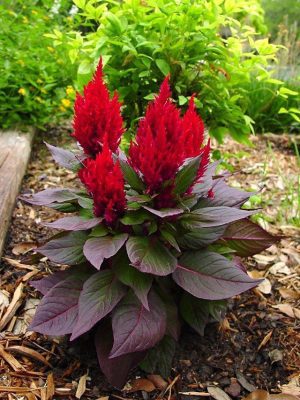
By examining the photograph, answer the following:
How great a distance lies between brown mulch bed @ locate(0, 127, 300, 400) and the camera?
6.00ft

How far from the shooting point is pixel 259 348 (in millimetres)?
2113

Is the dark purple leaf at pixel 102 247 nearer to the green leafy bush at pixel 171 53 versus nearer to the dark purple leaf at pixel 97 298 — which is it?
the dark purple leaf at pixel 97 298

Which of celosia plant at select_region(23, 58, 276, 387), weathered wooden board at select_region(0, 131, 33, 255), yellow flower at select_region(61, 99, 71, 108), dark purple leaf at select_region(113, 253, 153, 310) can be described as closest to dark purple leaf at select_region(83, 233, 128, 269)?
celosia plant at select_region(23, 58, 276, 387)

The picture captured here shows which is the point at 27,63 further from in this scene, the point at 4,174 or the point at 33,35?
the point at 4,174

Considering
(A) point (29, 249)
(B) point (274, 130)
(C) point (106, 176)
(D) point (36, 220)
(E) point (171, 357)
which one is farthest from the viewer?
(B) point (274, 130)

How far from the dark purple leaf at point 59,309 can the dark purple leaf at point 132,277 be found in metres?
→ 0.20

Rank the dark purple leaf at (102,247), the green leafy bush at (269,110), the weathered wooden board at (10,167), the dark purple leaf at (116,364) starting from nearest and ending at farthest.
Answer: the dark purple leaf at (102,247), the dark purple leaf at (116,364), the weathered wooden board at (10,167), the green leafy bush at (269,110)

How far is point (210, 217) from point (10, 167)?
6.46 feet

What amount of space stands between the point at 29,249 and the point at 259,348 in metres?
1.31

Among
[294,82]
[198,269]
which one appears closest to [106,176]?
[198,269]

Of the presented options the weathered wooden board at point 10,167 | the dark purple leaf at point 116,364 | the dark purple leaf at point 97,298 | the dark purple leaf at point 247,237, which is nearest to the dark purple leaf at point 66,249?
the dark purple leaf at point 97,298

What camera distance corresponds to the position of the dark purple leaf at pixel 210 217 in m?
1.69

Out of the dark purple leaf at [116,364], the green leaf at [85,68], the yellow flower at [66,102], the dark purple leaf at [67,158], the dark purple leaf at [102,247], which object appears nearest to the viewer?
the dark purple leaf at [102,247]

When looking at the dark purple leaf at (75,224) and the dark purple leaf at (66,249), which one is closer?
the dark purple leaf at (75,224)
